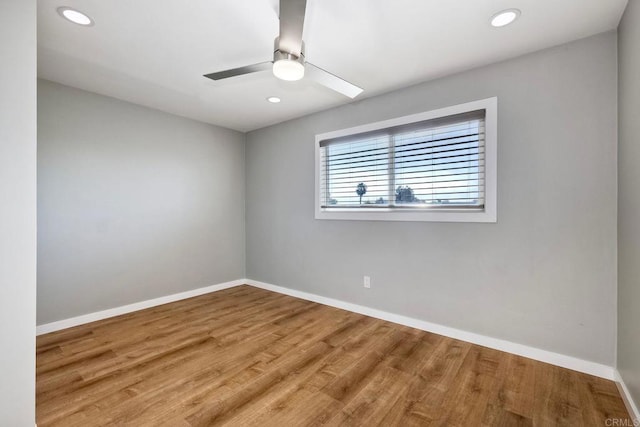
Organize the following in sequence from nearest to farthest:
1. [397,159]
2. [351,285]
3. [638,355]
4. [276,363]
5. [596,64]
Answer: [638,355] → [596,64] → [276,363] → [397,159] → [351,285]

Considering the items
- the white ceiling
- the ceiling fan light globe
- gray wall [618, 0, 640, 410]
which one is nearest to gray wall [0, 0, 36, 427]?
the white ceiling

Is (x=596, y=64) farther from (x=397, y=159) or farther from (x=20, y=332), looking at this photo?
(x=20, y=332)

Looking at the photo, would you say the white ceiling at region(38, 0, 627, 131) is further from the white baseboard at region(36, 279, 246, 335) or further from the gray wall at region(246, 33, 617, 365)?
the white baseboard at region(36, 279, 246, 335)

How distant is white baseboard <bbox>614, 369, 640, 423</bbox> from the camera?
5.28 feet

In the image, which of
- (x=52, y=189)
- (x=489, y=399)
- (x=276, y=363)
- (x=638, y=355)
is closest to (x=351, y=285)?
(x=276, y=363)

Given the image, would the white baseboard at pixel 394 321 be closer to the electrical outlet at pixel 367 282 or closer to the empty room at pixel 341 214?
the empty room at pixel 341 214

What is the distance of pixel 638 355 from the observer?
1.58 metres

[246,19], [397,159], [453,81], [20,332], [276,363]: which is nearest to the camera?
[20,332]

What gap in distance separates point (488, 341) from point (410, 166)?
5.74 ft

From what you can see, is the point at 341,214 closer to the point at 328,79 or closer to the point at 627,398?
the point at 328,79

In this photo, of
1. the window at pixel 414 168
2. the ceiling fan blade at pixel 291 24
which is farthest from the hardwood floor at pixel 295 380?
the ceiling fan blade at pixel 291 24

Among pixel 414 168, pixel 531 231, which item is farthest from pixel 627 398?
pixel 414 168

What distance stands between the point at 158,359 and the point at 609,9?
3.97 meters

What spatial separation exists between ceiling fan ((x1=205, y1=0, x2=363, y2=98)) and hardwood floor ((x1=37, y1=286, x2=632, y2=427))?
2.04 metres
